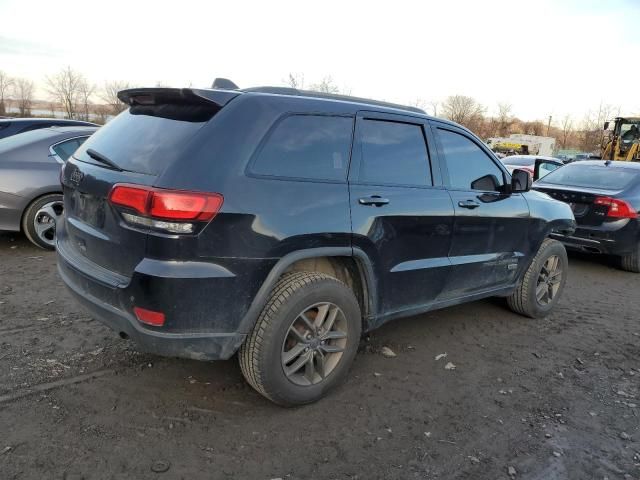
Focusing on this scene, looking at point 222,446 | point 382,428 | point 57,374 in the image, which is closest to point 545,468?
point 382,428

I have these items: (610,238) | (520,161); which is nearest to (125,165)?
(610,238)

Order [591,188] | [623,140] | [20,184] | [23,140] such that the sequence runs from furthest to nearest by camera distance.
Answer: [623,140] → [591,188] → [23,140] → [20,184]

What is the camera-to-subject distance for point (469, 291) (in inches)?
165

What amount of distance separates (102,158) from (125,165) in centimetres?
30

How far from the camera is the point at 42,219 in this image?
6.07m

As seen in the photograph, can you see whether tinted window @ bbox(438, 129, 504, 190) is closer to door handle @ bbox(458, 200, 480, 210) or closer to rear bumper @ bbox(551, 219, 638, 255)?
door handle @ bbox(458, 200, 480, 210)

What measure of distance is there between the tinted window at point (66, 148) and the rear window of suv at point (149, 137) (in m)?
3.39

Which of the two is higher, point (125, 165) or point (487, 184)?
point (125, 165)

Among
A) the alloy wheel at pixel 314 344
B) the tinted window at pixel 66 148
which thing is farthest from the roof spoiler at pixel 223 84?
the tinted window at pixel 66 148

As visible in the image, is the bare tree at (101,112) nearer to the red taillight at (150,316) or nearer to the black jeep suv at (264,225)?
the black jeep suv at (264,225)

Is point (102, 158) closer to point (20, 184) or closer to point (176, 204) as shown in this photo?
point (176, 204)

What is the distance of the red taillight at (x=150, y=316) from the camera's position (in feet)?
8.52

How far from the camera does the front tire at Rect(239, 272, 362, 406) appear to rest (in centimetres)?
285

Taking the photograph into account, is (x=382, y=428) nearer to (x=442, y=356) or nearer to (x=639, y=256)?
(x=442, y=356)
